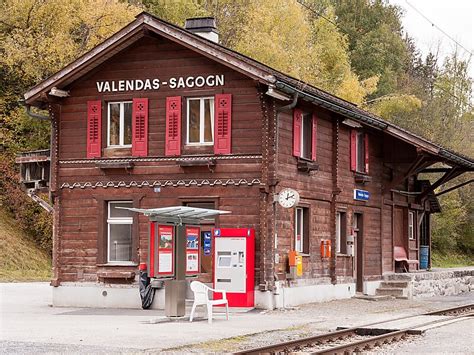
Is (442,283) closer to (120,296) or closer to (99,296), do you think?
(120,296)

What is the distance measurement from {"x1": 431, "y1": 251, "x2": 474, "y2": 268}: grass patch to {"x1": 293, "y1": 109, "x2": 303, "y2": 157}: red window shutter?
32.3 meters

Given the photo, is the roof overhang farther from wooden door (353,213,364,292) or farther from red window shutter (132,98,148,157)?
wooden door (353,213,364,292)

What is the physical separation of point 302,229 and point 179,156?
4.27 meters

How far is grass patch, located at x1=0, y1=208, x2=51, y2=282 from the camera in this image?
39938 millimetres

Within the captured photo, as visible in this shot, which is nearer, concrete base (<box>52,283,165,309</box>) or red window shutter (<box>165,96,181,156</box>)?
red window shutter (<box>165,96,181,156</box>)

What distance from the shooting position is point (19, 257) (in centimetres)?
4188

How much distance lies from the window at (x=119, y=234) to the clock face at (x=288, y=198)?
4.57 metres

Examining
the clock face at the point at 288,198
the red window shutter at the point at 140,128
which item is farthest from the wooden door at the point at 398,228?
the red window shutter at the point at 140,128

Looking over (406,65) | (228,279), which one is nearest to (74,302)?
(228,279)

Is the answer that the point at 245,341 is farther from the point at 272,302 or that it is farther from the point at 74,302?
the point at 74,302

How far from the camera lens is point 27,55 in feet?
146

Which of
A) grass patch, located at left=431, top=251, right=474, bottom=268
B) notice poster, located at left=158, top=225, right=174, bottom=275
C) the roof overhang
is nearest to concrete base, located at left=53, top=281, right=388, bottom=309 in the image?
notice poster, located at left=158, top=225, right=174, bottom=275

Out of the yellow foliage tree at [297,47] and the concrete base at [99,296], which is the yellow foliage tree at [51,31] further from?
the concrete base at [99,296]

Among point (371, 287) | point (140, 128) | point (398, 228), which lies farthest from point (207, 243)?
point (398, 228)
